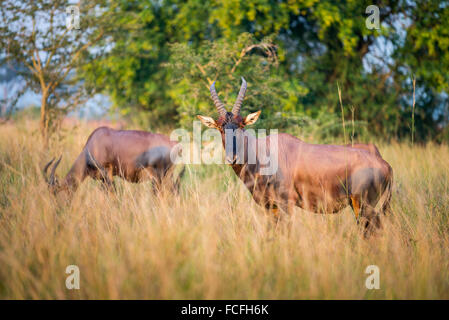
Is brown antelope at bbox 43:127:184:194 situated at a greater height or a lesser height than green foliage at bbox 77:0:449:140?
lesser

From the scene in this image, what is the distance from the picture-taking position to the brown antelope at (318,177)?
421 centimetres

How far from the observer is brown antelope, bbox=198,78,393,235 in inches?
166

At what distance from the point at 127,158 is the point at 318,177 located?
332 centimetres

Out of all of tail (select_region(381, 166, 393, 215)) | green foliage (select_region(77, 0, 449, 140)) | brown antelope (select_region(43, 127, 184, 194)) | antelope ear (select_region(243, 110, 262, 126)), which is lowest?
tail (select_region(381, 166, 393, 215))

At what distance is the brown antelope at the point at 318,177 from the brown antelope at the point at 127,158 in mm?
1702

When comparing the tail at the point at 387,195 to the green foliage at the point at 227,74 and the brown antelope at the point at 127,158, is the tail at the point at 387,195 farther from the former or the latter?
the green foliage at the point at 227,74

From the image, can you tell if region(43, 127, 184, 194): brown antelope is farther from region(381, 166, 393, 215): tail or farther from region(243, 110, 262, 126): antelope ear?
region(381, 166, 393, 215): tail

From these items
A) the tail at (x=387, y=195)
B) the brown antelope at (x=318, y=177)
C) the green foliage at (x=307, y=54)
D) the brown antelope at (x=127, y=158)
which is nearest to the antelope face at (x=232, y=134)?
the brown antelope at (x=318, y=177)

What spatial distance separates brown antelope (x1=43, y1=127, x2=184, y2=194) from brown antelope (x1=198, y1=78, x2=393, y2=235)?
1.70 meters

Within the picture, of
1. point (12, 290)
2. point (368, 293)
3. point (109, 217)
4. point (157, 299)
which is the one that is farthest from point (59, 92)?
point (368, 293)

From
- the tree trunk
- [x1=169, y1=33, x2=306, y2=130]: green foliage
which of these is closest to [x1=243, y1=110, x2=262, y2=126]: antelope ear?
[x1=169, y1=33, x2=306, y2=130]: green foliage

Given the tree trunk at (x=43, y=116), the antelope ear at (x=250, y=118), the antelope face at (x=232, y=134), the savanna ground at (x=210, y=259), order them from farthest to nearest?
1. the tree trunk at (x=43, y=116)
2. the antelope ear at (x=250, y=118)
3. the antelope face at (x=232, y=134)
4. the savanna ground at (x=210, y=259)

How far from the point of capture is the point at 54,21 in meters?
9.51

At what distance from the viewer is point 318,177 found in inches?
173
